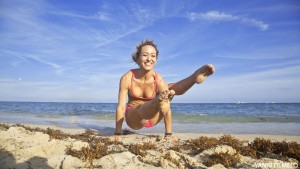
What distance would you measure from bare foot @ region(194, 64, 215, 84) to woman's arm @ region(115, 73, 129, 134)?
5.50 ft

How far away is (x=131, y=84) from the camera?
18.2ft

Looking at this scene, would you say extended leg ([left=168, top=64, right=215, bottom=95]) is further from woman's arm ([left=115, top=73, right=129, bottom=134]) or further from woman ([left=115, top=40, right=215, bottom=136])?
woman's arm ([left=115, top=73, right=129, bottom=134])

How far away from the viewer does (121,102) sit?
521cm

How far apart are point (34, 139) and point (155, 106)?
2128 mm

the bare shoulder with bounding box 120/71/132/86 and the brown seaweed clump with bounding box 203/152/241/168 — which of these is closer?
the brown seaweed clump with bounding box 203/152/241/168

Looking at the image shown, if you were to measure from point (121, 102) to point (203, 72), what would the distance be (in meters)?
1.88

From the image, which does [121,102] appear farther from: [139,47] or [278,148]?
[278,148]

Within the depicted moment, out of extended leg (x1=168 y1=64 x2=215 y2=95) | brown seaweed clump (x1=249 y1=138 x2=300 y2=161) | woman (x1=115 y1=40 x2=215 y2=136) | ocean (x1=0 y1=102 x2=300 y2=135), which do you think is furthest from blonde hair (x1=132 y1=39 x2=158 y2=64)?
brown seaweed clump (x1=249 y1=138 x2=300 y2=161)

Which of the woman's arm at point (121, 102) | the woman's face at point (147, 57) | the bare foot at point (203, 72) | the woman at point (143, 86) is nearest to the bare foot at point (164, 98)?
the bare foot at point (203, 72)

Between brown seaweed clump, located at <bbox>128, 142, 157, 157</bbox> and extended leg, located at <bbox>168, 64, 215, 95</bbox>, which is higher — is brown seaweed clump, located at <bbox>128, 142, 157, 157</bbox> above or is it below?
below

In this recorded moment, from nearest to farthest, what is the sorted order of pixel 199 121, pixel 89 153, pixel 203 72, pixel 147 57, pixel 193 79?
1. pixel 89 153
2. pixel 203 72
3. pixel 193 79
4. pixel 147 57
5. pixel 199 121

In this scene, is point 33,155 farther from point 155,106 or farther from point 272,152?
point 272,152

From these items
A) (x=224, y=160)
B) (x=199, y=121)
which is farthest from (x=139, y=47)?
(x=199, y=121)

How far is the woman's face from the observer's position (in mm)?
5328
